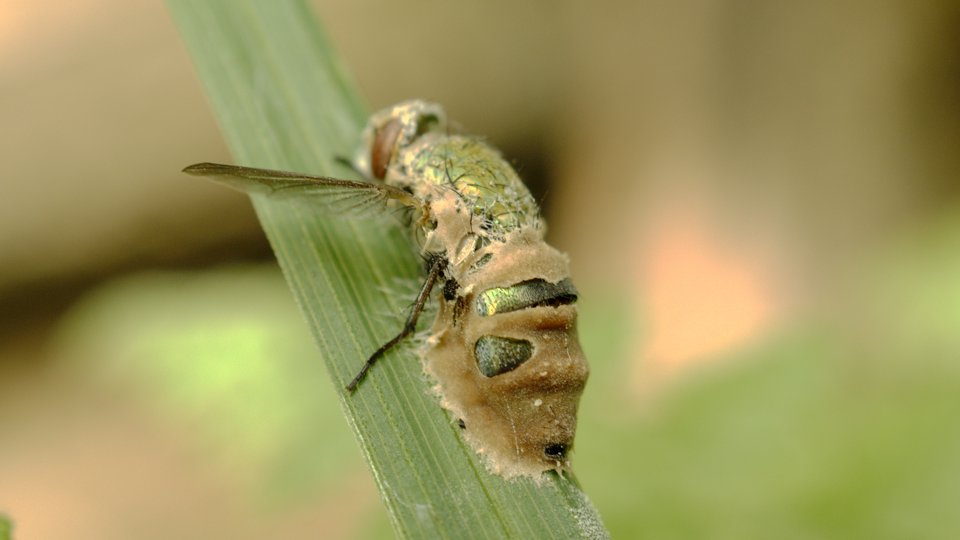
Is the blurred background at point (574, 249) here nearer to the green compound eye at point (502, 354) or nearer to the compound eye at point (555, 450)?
the compound eye at point (555, 450)

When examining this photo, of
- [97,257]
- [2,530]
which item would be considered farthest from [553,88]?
[2,530]

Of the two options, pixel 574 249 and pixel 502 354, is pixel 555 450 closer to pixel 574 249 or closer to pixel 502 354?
pixel 502 354

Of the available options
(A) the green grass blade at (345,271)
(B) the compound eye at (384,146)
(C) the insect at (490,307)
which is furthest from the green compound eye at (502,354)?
(B) the compound eye at (384,146)

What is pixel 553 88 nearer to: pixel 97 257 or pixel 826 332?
pixel 826 332

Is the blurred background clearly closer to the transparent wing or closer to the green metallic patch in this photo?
the green metallic patch

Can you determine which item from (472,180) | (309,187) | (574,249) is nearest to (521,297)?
(472,180)
